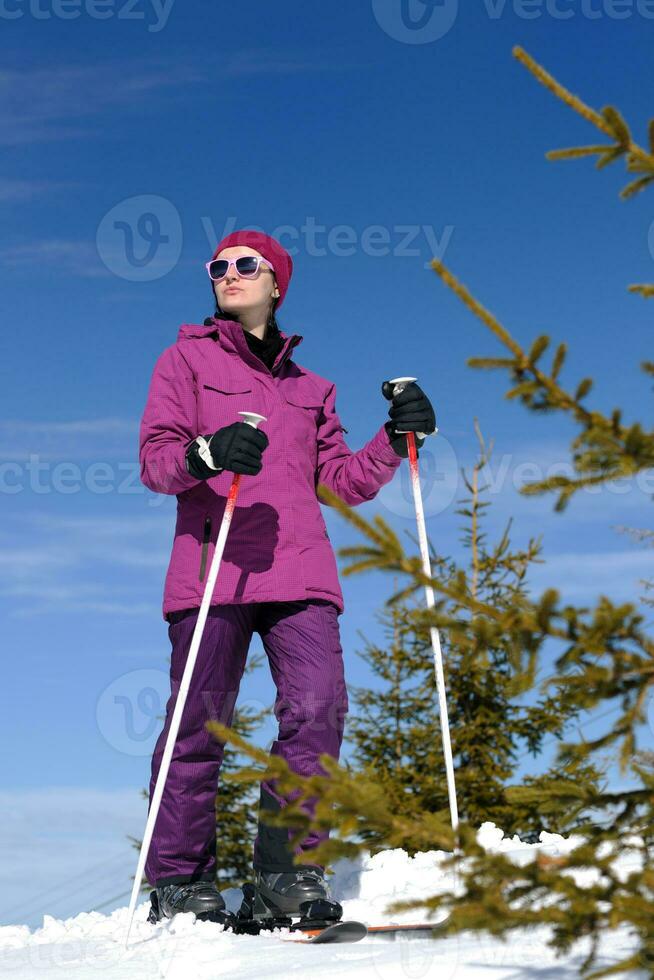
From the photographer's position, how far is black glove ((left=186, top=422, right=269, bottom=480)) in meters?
4.79

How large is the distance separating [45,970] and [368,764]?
6942mm

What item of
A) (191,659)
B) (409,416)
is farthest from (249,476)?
(191,659)

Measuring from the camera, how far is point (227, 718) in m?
5.31

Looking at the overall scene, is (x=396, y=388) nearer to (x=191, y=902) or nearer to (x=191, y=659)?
(x=191, y=659)

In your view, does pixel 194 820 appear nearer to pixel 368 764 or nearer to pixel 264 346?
pixel 264 346

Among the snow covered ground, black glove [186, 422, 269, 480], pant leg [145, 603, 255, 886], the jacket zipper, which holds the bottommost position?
the snow covered ground

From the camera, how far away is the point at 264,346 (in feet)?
18.8

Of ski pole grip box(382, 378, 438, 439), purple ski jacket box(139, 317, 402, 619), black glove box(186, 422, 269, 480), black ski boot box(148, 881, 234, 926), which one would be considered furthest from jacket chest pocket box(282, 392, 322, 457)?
black ski boot box(148, 881, 234, 926)

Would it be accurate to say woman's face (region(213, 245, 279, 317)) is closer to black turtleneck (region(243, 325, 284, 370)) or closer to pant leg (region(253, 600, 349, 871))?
black turtleneck (region(243, 325, 284, 370))

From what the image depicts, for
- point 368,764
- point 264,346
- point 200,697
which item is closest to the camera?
point 200,697

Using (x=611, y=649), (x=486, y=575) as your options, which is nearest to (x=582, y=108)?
(x=611, y=649)

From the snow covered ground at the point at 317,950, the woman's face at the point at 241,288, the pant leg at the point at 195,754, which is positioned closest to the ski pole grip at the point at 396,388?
the woman's face at the point at 241,288

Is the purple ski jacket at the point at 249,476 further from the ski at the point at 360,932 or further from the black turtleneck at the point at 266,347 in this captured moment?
the ski at the point at 360,932

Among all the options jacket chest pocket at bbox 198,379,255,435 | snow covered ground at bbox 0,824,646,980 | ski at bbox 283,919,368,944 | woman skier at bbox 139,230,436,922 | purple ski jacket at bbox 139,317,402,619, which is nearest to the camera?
snow covered ground at bbox 0,824,646,980
